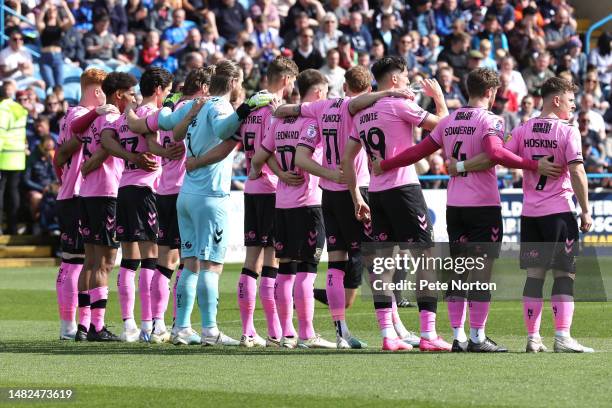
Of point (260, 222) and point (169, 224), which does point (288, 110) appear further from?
point (169, 224)

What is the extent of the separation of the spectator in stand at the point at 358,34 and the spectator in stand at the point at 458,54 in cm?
159

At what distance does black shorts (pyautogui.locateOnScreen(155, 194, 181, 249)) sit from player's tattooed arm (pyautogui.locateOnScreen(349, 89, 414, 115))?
2.20 m

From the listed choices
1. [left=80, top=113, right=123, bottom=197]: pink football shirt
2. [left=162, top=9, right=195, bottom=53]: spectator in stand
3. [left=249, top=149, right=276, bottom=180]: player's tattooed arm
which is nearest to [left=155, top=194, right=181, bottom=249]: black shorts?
[left=80, top=113, right=123, bottom=197]: pink football shirt

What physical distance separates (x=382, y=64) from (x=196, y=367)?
3.15 meters

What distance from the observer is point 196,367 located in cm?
1030

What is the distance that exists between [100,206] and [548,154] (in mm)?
4547

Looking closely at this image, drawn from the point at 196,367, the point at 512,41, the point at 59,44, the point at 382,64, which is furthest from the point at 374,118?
the point at 512,41

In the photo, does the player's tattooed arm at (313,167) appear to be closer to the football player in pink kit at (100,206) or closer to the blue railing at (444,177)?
the football player in pink kit at (100,206)

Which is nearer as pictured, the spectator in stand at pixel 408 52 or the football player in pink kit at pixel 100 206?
the football player in pink kit at pixel 100 206

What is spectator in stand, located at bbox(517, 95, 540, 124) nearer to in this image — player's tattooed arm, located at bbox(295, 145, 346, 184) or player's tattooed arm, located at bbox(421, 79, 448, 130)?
player's tattooed arm, located at bbox(421, 79, 448, 130)

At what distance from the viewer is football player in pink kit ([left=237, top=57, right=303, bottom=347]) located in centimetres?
1223

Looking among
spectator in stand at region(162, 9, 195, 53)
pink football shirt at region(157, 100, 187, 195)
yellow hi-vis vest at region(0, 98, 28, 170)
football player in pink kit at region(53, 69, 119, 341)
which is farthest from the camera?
spectator in stand at region(162, 9, 195, 53)

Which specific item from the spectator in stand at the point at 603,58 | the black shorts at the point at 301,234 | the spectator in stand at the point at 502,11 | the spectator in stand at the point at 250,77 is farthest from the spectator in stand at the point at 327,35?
the black shorts at the point at 301,234

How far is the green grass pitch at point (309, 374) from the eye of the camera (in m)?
8.46
